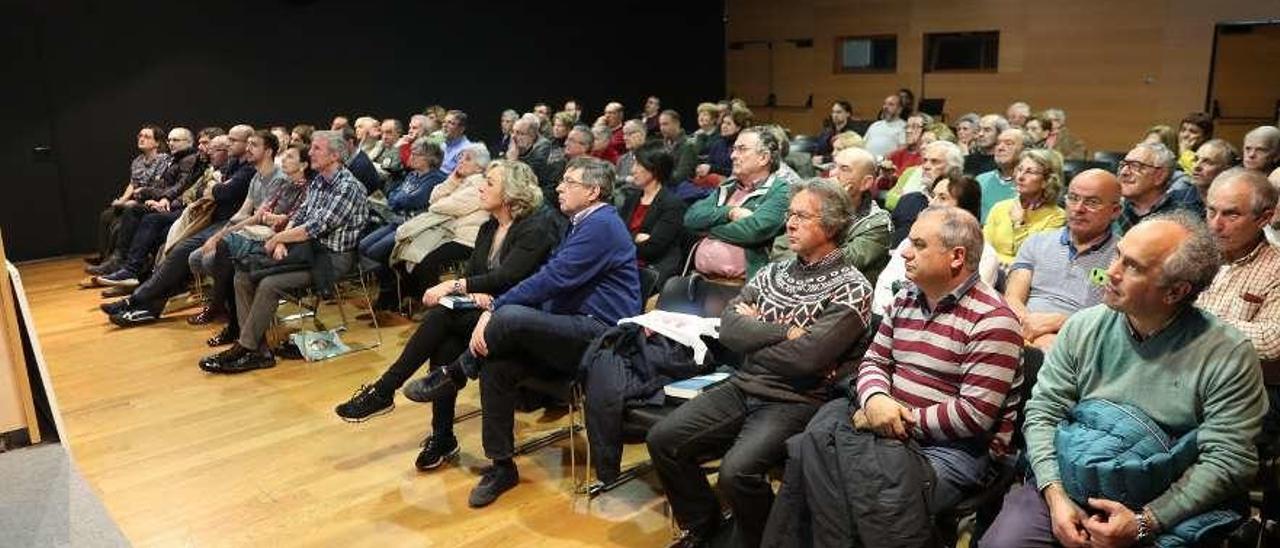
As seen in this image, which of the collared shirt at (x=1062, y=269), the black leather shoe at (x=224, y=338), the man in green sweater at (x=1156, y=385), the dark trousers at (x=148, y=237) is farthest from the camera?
the dark trousers at (x=148, y=237)

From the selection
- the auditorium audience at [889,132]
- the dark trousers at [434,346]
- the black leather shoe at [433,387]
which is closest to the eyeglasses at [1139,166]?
the dark trousers at [434,346]

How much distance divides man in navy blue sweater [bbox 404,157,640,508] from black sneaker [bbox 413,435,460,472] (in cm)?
25

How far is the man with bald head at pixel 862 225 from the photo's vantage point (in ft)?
11.1

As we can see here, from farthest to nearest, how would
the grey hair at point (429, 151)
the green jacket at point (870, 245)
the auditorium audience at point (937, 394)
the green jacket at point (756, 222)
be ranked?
the grey hair at point (429, 151), the green jacket at point (756, 222), the green jacket at point (870, 245), the auditorium audience at point (937, 394)

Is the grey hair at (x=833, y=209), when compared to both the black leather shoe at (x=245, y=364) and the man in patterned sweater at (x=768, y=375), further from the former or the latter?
the black leather shoe at (x=245, y=364)

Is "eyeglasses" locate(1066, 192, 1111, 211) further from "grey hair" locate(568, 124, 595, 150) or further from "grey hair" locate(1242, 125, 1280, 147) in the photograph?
"grey hair" locate(568, 124, 595, 150)

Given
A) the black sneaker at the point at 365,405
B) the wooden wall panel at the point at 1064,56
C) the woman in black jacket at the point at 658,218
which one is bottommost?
the black sneaker at the point at 365,405

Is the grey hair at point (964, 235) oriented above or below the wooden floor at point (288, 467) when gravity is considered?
above

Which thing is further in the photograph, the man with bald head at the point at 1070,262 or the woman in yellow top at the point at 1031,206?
the woman in yellow top at the point at 1031,206

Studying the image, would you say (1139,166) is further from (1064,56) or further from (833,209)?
(1064,56)

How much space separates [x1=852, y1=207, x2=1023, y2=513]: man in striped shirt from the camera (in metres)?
2.27

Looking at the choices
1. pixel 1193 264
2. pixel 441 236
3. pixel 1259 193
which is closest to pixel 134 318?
pixel 441 236

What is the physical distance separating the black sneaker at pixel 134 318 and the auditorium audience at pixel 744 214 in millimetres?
3861

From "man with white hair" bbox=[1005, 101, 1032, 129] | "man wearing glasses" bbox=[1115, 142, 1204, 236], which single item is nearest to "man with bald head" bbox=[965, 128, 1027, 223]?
"man wearing glasses" bbox=[1115, 142, 1204, 236]
